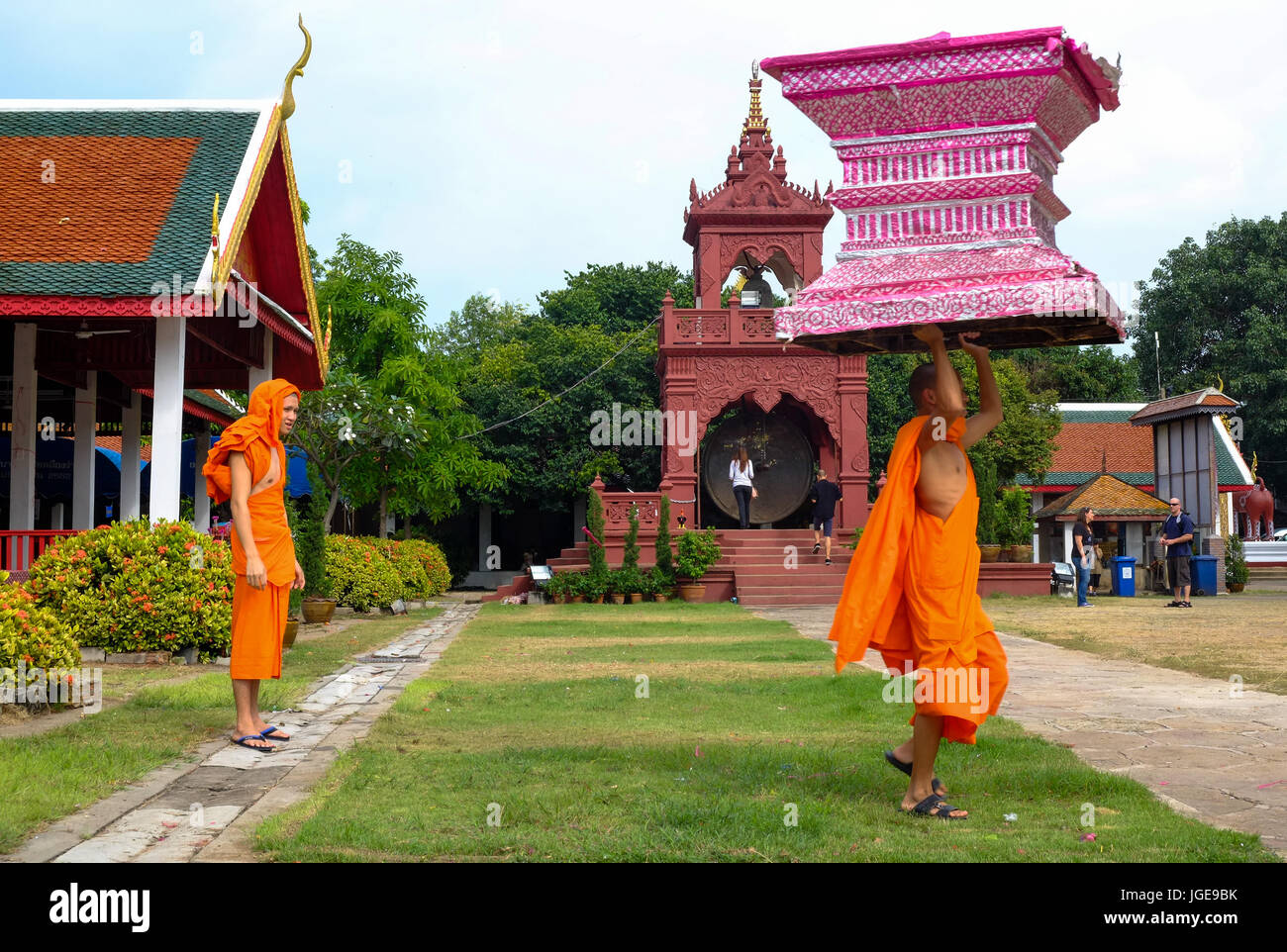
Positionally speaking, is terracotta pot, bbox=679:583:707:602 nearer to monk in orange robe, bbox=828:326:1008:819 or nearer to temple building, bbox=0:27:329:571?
temple building, bbox=0:27:329:571

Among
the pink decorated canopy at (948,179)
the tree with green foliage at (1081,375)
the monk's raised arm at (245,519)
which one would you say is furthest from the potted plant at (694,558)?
the tree with green foliage at (1081,375)

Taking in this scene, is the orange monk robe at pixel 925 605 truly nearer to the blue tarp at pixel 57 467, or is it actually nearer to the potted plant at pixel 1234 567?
the blue tarp at pixel 57 467

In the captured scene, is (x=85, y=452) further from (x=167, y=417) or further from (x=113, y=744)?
(x=113, y=744)

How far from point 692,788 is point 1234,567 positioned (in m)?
22.8

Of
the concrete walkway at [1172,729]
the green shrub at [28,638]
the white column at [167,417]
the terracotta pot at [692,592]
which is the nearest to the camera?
the concrete walkway at [1172,729]

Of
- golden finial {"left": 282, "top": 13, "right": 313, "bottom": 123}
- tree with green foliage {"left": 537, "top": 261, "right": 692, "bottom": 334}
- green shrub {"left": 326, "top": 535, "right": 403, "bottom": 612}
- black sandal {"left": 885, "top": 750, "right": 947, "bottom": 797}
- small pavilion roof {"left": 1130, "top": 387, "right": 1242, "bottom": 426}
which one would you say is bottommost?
black sandal {"left": 885, "top": 750, "right": 947, "bottom": 797}

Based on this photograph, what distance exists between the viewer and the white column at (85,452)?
1580 cm


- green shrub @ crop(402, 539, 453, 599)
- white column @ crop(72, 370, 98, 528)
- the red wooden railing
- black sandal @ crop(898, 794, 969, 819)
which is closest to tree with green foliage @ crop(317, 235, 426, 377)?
green shrub @ crop(402, 539, 453, 599)

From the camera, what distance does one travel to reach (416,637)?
551 inches

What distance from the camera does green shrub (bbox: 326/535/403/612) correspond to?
18016 mm

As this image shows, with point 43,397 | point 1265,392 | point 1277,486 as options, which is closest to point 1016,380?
point 1265,392

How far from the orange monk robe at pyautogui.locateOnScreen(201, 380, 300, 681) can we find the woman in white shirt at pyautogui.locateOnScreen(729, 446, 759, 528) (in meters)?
16.1

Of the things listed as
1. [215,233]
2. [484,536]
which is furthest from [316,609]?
[484,536]

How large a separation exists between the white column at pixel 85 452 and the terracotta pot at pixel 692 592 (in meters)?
9.70
